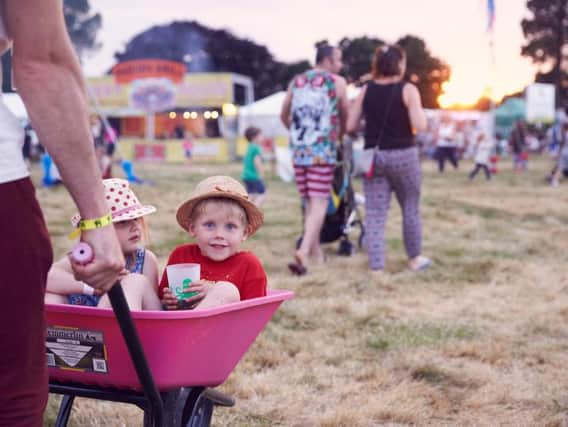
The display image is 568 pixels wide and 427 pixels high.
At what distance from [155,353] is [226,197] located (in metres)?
0.69

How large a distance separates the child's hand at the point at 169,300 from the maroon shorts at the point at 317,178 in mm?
3574

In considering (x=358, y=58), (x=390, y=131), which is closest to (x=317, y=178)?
(x=390, y=131)

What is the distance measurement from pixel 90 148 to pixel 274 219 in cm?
786

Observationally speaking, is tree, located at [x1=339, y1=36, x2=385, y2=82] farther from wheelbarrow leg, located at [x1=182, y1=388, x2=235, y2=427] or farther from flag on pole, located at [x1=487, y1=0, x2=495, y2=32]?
wheelbarrow leg, located at [x1=182, y1=388, x2=235, y2=427]

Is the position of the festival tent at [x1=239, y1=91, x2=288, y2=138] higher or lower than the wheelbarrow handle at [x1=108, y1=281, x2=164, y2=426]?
higher

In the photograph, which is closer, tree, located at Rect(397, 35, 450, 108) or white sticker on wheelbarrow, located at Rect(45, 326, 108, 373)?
white sticker on wheelbarrow, located at Rect(45, 326, 108, 373)

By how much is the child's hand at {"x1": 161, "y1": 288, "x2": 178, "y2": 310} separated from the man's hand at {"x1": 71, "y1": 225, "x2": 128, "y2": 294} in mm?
762

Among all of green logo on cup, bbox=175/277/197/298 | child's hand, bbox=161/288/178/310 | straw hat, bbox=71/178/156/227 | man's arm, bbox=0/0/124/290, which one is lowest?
child's hand, bbox=161/288/178/310

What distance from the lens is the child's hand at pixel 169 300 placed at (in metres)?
2.12

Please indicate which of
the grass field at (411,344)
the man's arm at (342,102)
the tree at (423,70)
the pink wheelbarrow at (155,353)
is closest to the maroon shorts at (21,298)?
the pink wheelbarrow at (155,353)

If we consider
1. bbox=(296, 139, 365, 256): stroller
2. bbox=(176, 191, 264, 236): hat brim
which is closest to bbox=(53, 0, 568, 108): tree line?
bbox=(296, 139, 365, 256): stroller

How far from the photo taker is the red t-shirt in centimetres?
230

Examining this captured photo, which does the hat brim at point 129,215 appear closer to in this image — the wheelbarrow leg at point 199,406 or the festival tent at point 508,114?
the wheelbarrow leg at point 199,406

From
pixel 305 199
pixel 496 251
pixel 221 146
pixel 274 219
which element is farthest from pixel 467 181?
pixel 221 146
